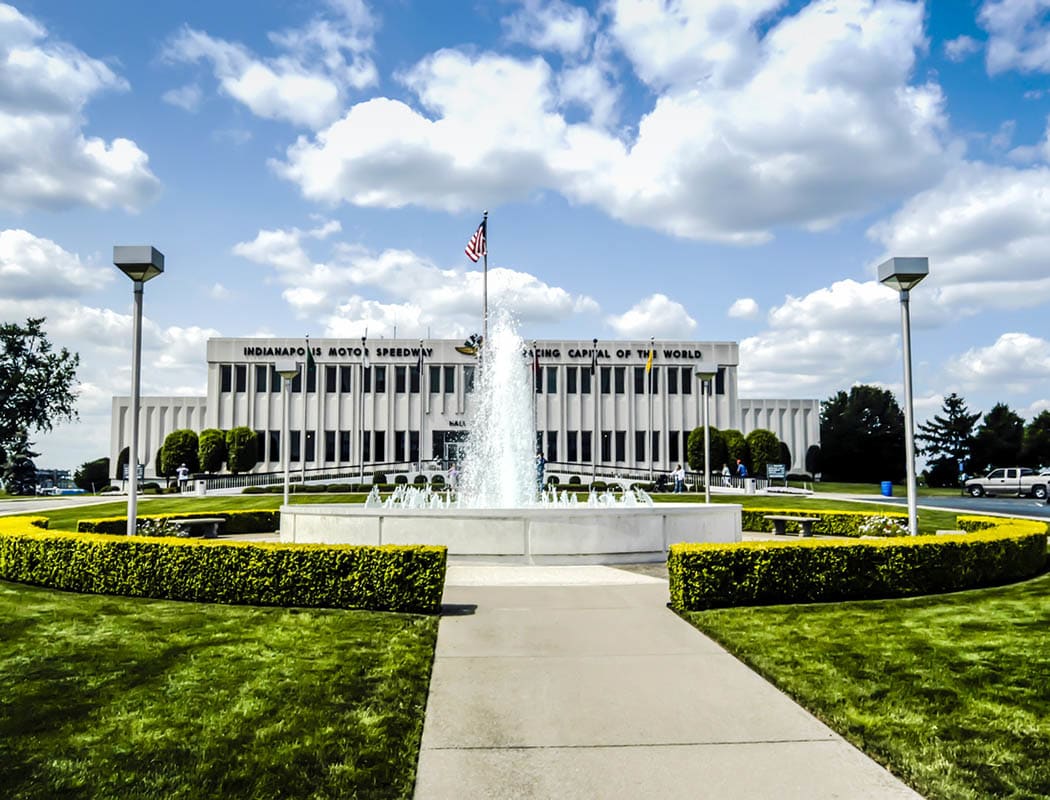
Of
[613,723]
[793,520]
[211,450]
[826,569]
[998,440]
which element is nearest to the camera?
[613,723]

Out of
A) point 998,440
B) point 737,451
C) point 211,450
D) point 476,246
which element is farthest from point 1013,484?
point 211,450

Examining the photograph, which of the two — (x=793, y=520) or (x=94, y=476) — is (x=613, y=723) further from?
(x=94, y=476)

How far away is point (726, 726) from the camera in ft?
18.5

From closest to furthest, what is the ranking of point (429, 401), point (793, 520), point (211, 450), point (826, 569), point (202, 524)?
point (826, 569) < point (202, 524) < point (793, 520) < point (211, 450) < point (429, 401)

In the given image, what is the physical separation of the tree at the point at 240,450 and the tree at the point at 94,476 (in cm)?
1525

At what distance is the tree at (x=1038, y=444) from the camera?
197 ft

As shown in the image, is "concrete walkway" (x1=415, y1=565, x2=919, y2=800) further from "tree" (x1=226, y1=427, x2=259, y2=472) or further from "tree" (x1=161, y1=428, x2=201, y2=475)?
"tree" (x1=161, y1=428, x2=201, y2=475)

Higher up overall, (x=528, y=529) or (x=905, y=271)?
(x=905, y=271)

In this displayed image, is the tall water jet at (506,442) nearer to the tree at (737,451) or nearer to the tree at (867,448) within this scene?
the tree at (737,451)

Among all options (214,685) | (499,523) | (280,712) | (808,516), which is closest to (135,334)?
(499,523)

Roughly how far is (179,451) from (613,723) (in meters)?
52.0

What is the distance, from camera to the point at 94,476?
202ft

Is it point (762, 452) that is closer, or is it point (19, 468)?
point (762, 452)

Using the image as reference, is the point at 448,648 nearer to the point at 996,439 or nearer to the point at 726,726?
the point at 726,726
